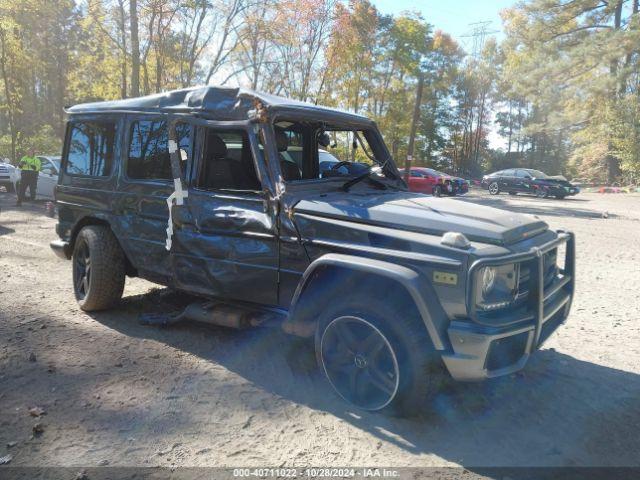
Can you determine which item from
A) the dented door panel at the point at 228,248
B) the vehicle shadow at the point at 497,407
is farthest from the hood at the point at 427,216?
the vehicle shadow at the point at 497,407

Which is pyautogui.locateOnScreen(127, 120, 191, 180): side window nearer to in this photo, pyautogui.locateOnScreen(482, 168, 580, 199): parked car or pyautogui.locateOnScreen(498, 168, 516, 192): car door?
pyautogui.locateOnScreen(482, 168, 580, 199): parked car

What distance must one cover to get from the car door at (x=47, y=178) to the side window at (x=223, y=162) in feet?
44.2

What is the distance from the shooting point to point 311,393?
143 inches

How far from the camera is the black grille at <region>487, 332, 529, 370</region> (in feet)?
9.53

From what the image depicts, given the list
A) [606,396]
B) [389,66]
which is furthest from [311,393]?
[389,66]

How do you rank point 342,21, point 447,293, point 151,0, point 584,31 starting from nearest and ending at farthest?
point 447,293 → point 151,0 → point 342,21 → point 584,31

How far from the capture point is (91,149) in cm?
508

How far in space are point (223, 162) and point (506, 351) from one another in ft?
8.75

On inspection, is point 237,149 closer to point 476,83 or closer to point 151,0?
point 151,0

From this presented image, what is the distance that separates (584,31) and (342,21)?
55.2 ft

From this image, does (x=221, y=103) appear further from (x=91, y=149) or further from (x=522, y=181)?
(x=522, y=181)

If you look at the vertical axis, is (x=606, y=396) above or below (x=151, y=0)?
below

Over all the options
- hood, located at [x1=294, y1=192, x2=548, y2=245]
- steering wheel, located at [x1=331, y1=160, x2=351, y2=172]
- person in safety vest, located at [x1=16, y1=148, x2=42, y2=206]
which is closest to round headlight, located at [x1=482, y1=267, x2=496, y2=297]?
hood, located at [x1=294, y1=192, x2=548, y2=245]

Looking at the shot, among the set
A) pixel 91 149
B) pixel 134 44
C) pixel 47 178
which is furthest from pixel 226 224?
pixel 134 44
